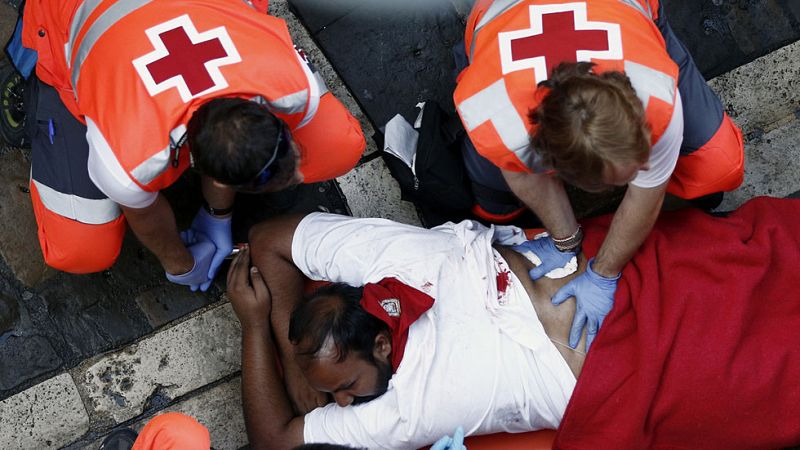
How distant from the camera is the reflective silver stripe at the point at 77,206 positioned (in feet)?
9.55

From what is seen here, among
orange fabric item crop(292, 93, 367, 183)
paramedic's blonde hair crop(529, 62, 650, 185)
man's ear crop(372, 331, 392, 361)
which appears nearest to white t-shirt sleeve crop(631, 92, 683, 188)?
paramedic's blonde hair crop(529, 62, 650, 185)

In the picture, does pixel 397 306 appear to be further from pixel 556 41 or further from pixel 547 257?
pixel 556 41

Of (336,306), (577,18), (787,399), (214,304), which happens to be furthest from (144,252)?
(787,399)

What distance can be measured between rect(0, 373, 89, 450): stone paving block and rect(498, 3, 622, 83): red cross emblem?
7.58 ft

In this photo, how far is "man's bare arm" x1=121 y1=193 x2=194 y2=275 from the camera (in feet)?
9.15

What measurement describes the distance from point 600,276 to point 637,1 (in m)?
0.93

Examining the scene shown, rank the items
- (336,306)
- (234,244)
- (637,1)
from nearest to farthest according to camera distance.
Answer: (637,1) < (336,306) < (234,244)

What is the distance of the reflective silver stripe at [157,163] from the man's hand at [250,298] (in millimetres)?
804

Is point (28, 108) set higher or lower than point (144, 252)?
higher

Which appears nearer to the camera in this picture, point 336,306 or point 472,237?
point 336,306

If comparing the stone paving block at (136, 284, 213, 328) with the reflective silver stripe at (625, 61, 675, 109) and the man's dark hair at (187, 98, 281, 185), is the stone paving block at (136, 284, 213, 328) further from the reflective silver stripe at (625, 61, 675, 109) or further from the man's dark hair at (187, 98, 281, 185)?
the reflective silver stripe at (625, 61, 675, 109)

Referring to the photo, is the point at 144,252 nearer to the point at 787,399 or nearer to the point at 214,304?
the point at 214,304

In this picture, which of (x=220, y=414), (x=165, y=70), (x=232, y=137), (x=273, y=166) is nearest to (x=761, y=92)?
(x=273, y=166)

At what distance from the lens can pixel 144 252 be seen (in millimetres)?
3486
